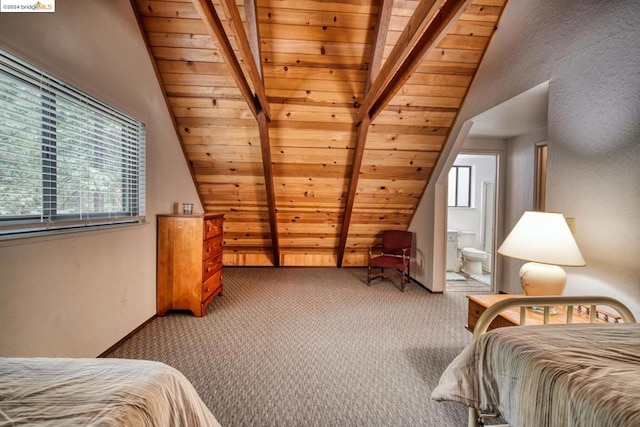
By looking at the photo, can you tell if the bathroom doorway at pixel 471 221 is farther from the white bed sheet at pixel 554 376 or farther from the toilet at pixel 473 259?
the white bed sheet at pixel 554 376

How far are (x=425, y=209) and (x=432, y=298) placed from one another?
4.04 feet

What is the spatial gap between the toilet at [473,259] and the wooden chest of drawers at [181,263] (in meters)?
4.12

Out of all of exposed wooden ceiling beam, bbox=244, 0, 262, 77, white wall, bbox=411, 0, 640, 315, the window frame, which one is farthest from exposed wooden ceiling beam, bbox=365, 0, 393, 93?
the window frame

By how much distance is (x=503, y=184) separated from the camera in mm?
3578

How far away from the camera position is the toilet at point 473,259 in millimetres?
4434

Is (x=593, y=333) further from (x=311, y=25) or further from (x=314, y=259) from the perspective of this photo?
(x=314, y=259)

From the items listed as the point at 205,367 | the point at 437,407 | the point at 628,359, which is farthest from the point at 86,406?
the point at 437,407

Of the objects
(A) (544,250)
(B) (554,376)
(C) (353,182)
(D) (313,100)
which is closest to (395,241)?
(C) (353,182)

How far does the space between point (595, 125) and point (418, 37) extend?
1165 millimetres

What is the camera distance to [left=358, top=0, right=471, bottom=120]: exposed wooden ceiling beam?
4.48ft

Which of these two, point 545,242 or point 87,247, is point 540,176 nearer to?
point 545,242

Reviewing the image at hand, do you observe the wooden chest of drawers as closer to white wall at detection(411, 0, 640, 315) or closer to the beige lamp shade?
the beige lamp shade

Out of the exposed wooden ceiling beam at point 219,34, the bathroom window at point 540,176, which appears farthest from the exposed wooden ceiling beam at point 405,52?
the bathroom window at point 540,176

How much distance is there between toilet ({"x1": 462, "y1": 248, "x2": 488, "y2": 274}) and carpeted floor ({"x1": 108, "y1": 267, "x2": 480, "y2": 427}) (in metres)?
1.21
